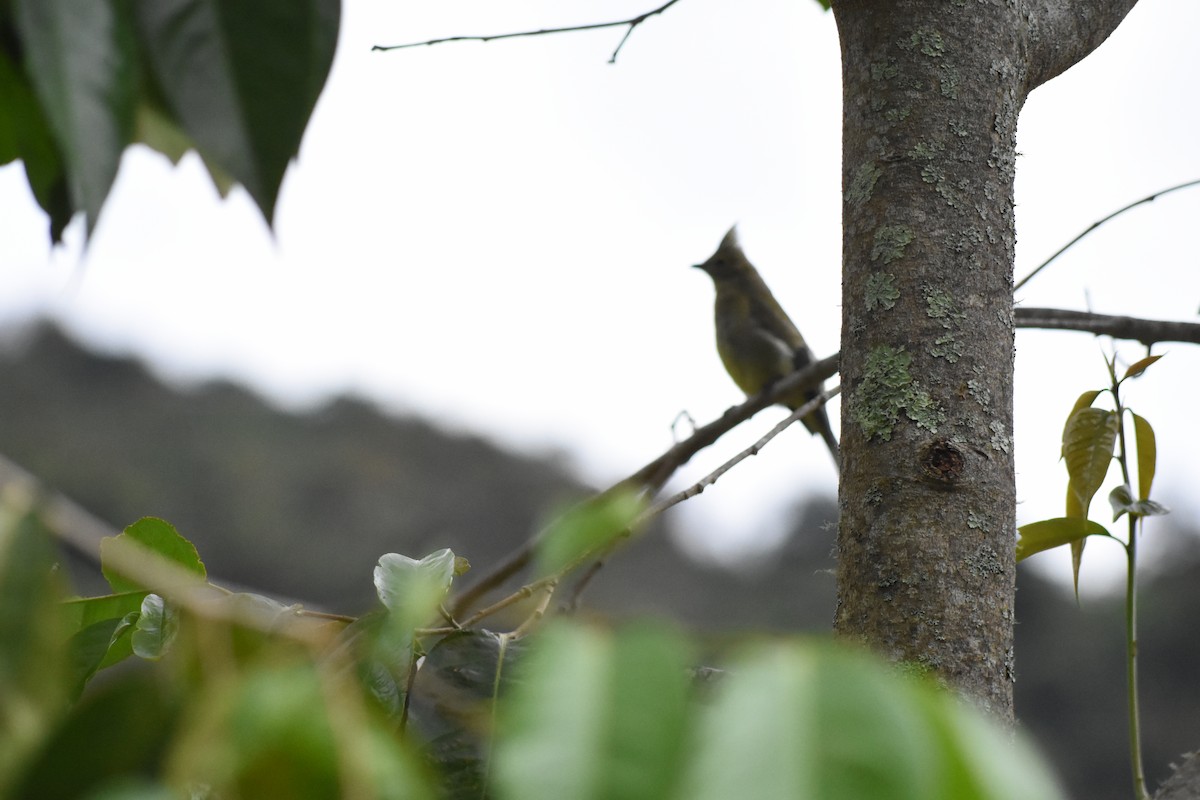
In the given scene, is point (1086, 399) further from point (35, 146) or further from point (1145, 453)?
point (35, 146)

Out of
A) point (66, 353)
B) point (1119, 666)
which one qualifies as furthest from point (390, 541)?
point (1119, 666)

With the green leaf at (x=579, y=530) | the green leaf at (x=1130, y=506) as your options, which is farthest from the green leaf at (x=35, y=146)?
the green leaf at (x=1130, y=506)

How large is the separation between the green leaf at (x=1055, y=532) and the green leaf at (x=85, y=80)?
139 cm

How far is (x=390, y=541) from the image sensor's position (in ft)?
84.2

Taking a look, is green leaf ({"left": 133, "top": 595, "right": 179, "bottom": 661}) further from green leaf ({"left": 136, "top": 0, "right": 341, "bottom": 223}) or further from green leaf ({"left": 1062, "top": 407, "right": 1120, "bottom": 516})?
green leaf ({"left": 1062, "top": 407, "right": 1120, "bottom": 516})

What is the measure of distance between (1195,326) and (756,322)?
4360 millimetres

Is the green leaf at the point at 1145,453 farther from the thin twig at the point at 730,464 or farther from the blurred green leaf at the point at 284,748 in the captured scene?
the blurred green leaf at the point at 284,748

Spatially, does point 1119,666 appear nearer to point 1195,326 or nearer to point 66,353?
point 1195,326

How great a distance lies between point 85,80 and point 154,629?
2.15 ft

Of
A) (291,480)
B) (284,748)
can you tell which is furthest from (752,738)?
(291,480)

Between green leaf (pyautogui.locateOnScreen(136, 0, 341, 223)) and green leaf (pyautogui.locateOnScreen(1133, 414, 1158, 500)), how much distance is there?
1486 mm

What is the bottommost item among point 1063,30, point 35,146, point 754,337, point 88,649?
point 754,337

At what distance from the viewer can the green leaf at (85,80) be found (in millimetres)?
564

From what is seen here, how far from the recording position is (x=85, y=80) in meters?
0.59
